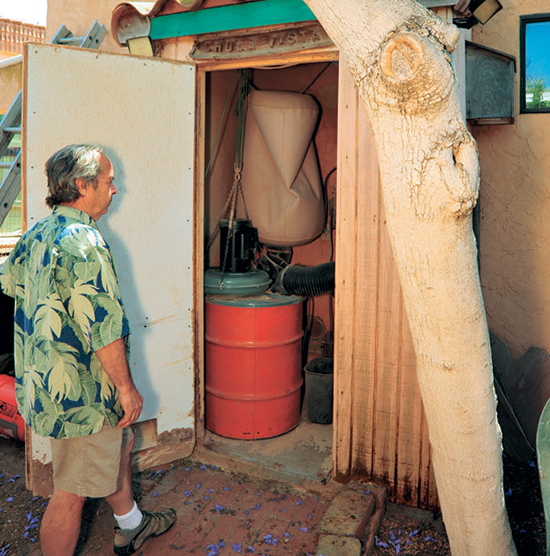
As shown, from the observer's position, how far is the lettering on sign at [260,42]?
3402mm

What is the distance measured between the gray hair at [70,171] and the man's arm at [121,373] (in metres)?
0.70

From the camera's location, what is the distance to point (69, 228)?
2.49m

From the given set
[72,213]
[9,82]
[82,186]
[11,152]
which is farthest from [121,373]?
[9,82]

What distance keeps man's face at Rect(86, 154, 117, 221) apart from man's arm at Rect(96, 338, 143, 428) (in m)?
0.63

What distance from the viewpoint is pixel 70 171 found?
2559 millimetres

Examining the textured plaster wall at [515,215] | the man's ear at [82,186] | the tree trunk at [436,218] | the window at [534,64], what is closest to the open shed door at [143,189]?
the man's ear at [82,186]

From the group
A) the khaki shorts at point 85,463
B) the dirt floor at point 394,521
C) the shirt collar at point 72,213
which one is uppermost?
the shirt collar at point 72,213

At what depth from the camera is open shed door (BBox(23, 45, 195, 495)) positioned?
3301 millimetres

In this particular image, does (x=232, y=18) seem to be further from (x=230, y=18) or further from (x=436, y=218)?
(x=436, y=218)

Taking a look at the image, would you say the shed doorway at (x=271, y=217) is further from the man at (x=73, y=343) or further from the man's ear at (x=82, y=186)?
the man's ear at (x=82, y=186)

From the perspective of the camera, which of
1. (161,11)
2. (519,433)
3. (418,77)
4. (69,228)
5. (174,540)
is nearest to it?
(418,77)

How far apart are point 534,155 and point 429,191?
3168 mm

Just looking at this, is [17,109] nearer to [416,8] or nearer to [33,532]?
[33,532]

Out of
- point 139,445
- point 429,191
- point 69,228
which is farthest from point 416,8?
point 139,445
